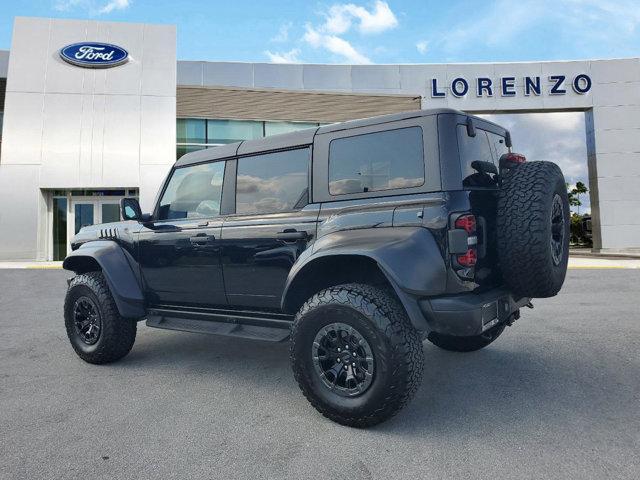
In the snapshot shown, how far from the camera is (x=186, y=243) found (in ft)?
12.6

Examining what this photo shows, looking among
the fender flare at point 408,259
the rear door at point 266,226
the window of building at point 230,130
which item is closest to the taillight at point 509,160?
the fender flare at point 408,259

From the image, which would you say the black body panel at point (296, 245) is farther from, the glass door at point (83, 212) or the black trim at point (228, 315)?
the glass door at point (83, 212)

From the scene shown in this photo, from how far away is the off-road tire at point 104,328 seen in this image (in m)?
4.08

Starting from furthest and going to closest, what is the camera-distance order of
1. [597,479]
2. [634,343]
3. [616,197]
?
[616,197], [634,343], [597,479]

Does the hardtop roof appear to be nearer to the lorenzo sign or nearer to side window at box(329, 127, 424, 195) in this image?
side window at box(329, 127, 424, 195)

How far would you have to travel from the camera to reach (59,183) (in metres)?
16.4

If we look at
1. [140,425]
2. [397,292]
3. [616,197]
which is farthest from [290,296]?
[616,197]

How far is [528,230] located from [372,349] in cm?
126

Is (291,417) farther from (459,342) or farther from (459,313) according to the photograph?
(459,342)

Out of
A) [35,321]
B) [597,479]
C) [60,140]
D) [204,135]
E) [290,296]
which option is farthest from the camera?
[204,135]

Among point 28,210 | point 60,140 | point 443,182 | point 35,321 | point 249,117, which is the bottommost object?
point 35,321

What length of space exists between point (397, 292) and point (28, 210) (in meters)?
17.9

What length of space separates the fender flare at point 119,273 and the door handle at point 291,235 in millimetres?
1762

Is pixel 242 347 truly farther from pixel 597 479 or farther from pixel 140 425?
pixel 597 479
